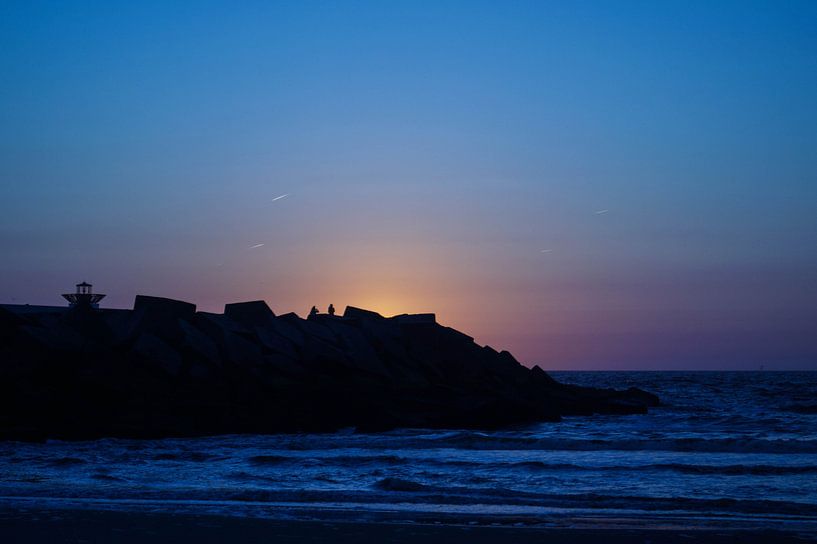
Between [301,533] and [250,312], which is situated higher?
[250,312]

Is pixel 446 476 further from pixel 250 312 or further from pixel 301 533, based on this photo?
pixel 250 312

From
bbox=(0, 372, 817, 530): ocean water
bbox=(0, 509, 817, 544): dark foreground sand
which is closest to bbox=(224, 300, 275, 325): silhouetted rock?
bbox=(0, 372, 817, 530): ocean water

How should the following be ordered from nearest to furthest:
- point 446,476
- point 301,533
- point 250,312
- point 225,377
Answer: point 301,533 → point 446,476 → point 225,377 → point 250,312

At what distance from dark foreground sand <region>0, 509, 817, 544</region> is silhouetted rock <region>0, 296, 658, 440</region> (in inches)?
370

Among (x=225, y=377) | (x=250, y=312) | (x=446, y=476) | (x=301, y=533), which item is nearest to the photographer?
(x=301, y=533)

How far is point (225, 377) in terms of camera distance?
22.0 meters

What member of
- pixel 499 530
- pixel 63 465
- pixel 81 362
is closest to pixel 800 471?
pixel 499 530

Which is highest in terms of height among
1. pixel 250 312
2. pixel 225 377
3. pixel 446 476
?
pixel 250 312

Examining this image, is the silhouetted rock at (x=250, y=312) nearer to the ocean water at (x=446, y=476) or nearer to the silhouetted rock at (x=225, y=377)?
the silhouetted rock at (x=225, y=377)

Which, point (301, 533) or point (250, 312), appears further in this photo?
point (250, 312)

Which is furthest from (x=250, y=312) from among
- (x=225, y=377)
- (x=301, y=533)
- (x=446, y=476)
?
(x=301, y=533)

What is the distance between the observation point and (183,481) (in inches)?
515

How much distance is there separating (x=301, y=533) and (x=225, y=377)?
44.9ft

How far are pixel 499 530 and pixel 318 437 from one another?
36.1 ft
